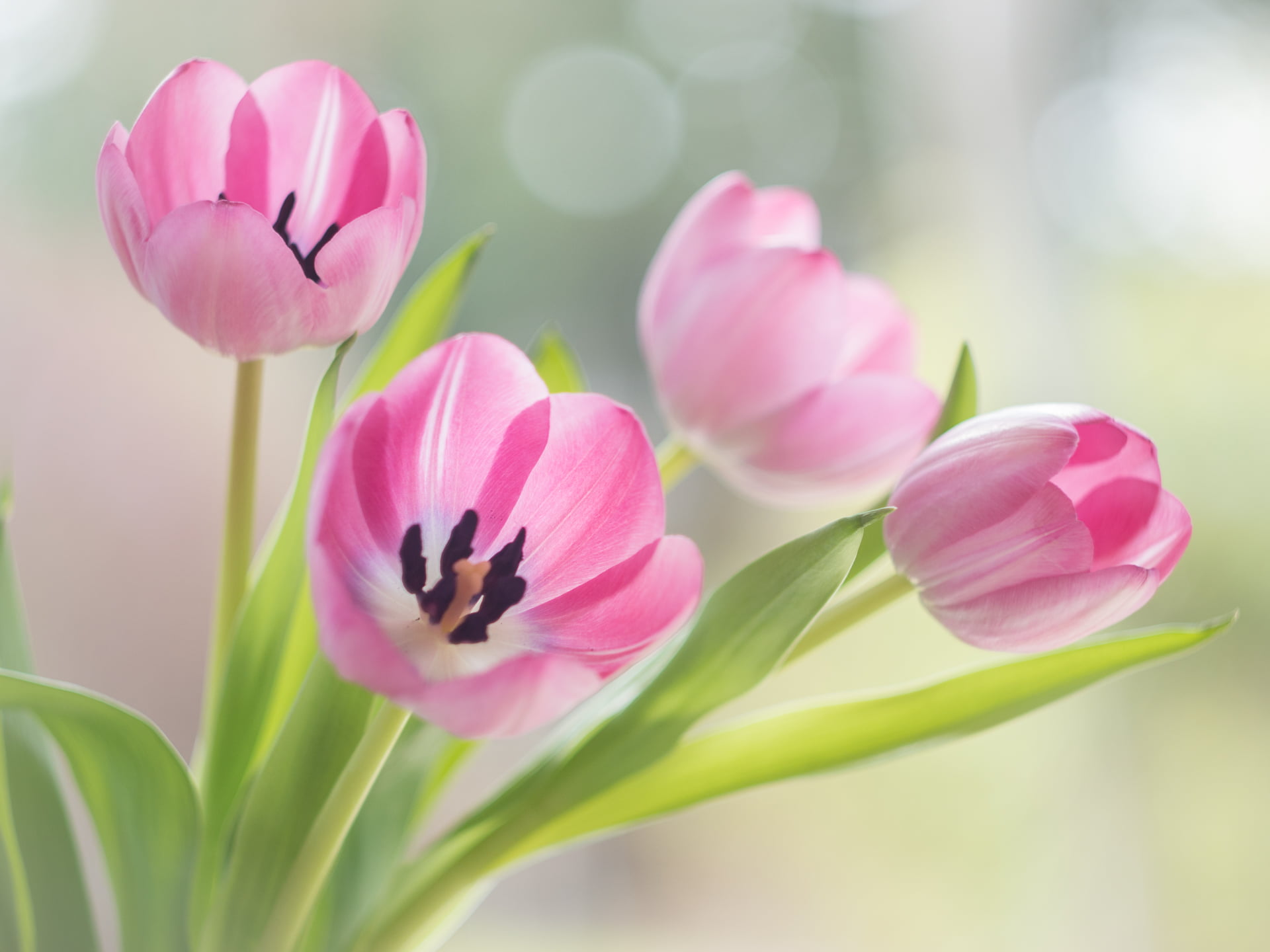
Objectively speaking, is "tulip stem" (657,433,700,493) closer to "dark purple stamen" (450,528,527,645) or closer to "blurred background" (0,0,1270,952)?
"dark purple stamen" (450,528,527,645)

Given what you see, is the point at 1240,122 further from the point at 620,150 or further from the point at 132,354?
the point at 132,354

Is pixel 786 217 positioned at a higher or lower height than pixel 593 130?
lower

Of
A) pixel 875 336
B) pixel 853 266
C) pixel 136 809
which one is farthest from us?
pixel 853 266

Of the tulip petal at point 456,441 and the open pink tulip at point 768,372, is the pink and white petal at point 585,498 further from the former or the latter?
the open pink tulip at point 768,372

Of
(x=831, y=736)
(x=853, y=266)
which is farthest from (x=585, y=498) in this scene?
(x=853, y=266)

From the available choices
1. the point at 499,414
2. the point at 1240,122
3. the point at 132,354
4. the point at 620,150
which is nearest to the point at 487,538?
the point at 499,414

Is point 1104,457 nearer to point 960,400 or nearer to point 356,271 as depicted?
point 960,400

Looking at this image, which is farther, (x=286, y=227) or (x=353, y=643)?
(x=286, y=227)
